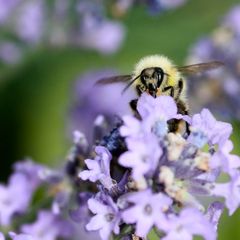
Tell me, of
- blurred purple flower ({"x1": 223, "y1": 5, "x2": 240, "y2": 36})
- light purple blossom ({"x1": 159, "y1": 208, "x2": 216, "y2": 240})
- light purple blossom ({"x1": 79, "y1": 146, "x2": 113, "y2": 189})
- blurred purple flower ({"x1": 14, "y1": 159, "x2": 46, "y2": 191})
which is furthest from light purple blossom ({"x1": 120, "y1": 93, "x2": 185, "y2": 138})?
blurred purple flower ({"x1": 223, "y1": 5, "x2": 240, "y2": 36})

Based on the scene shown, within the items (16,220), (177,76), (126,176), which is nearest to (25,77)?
(16,220)

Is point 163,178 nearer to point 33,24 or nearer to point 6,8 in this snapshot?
point 33,24

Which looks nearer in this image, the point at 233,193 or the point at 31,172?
the point at 233,193

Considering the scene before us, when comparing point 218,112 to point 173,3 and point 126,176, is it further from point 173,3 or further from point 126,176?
point 126,176

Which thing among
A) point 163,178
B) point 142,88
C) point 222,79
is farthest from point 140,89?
point 222,79

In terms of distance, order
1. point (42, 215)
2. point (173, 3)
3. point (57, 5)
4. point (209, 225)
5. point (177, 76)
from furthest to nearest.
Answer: point (57, 5)
point (173, 3)
point (42, 215)
point (177, 76)
point (209, 225)
